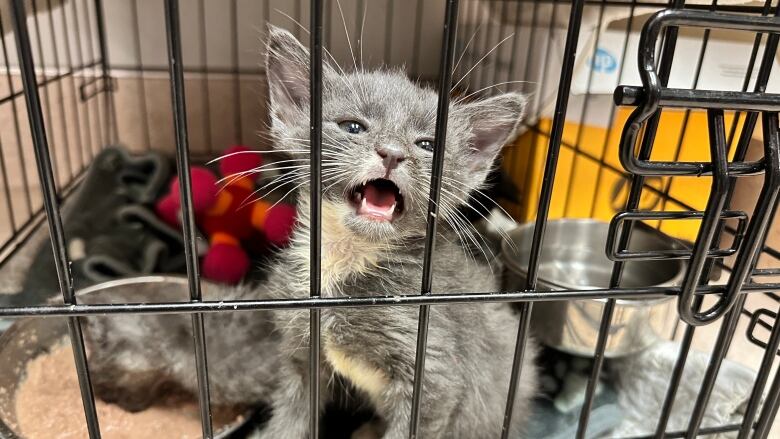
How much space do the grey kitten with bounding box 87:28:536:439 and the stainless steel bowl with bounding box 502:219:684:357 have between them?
21 centimetres

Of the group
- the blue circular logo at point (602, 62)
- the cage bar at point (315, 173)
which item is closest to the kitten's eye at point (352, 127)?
the cage bar at point (315, 173)

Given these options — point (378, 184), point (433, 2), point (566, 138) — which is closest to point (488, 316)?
point (378, 184)

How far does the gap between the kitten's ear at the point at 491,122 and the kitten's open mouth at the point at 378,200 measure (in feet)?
0.64

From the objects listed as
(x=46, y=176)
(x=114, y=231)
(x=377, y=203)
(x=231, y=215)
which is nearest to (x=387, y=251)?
(x=377, y=203)

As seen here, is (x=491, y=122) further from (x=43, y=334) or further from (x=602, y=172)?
(x=43, y=334)

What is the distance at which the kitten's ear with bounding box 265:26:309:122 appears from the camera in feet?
2.71

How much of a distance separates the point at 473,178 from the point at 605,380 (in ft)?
2.02

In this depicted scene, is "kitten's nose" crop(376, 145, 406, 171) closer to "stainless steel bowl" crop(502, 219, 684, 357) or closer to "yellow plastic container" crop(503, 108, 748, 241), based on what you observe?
"stainless steel bowl" crop(502, 219, 684, 357)

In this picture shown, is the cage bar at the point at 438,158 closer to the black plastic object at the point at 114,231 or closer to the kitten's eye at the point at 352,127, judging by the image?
the kitten's eye at the point at 352,127

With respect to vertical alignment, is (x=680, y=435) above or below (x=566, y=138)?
below

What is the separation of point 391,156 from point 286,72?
251mm

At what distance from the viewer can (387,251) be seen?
904 millimetres

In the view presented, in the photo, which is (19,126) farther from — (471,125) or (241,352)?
(471,125)

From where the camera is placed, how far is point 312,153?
603 millimetres
